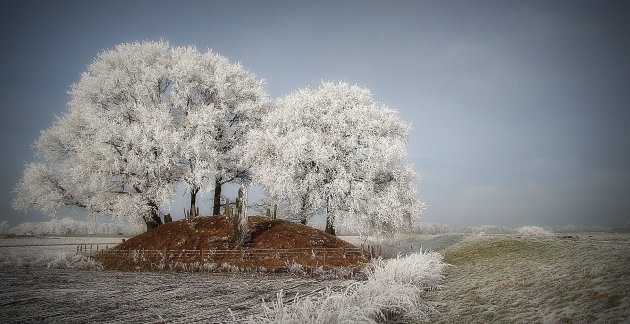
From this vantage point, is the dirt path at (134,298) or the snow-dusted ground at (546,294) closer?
the snow-dusted ground at (546,294)

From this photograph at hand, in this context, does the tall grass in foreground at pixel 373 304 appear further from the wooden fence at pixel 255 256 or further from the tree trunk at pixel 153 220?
the tree trunk at pixel 153 220

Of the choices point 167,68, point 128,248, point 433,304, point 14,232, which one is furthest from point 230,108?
point 14,232

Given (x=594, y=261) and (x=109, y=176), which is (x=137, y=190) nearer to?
(x=109, y=176)

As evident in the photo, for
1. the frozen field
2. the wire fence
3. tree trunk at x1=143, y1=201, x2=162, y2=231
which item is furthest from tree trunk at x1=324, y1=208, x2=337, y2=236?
the frozen field

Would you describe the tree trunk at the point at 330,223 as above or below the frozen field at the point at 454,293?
above

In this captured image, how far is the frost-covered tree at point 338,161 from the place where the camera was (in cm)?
2378

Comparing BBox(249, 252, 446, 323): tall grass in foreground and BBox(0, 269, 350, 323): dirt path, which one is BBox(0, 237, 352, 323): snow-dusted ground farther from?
BBox(249, 252, 446, 323): tall grass in foreground

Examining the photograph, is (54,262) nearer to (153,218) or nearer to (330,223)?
(153,218)

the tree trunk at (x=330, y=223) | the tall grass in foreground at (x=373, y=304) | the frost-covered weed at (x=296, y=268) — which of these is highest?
the tree trunk at (x=330, y=223)

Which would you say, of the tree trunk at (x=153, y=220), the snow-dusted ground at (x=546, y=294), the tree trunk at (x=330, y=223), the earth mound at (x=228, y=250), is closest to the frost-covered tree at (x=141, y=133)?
the tree trunk at (x=153, y=220)

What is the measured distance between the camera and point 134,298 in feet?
30.9

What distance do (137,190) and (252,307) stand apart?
67.3ft

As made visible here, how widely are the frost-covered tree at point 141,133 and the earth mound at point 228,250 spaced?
375 cm

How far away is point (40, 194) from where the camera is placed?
79.7 ft
